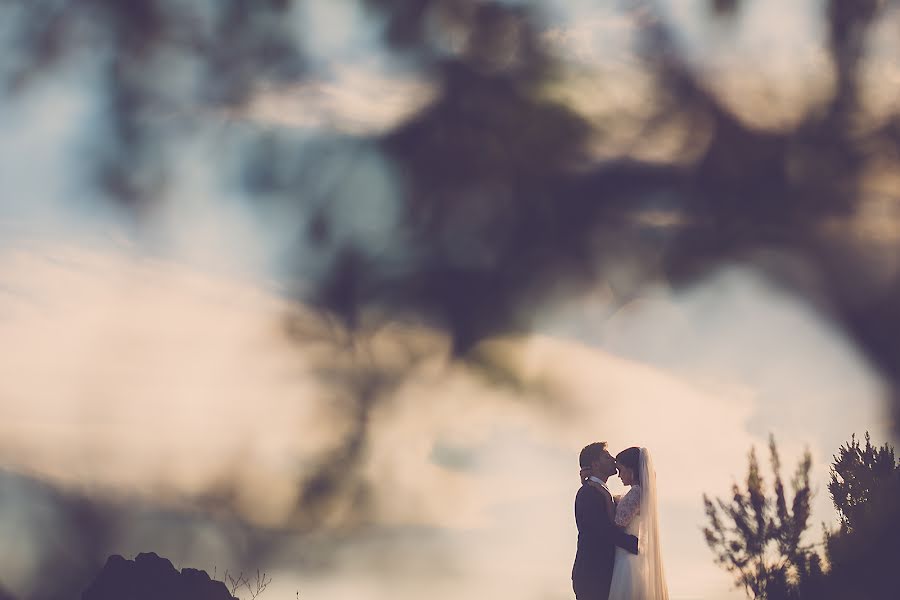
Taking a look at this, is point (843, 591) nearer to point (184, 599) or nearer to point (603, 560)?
point (603, 560)

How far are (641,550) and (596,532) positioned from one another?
17.1 inches

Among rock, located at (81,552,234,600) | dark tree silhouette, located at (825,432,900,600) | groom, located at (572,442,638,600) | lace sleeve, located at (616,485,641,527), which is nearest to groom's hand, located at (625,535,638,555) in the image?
groom, located at (572,442,638,600)

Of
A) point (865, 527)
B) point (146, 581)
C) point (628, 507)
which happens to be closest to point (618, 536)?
point (628, 507)

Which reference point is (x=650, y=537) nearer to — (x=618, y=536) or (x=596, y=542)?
(x=618, y=536)

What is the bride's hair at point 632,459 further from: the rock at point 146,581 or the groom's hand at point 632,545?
the rock at point 146,581

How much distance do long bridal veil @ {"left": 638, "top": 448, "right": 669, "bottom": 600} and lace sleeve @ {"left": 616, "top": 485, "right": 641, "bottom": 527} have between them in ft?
0.16

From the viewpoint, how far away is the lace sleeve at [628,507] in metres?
8.11

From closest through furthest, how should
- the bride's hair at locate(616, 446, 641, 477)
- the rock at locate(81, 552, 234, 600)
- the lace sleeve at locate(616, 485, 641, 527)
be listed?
the lace sleeve at locate(616, 485, 641, 527), the bride's hair at locate(616, 446, 641, 477), the rock at locate(81, 552, 234, 600)

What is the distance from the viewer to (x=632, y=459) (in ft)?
27.1

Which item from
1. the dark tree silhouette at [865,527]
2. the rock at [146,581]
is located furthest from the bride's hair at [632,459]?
the rock at [146,581]

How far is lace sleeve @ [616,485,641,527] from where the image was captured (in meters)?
8.11

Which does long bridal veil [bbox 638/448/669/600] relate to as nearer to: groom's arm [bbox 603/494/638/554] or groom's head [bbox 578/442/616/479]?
groom's arm [bbox 603/494/638/554]

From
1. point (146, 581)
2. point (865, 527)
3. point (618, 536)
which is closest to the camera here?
point (618, 536)

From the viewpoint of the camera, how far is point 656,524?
8289mm
